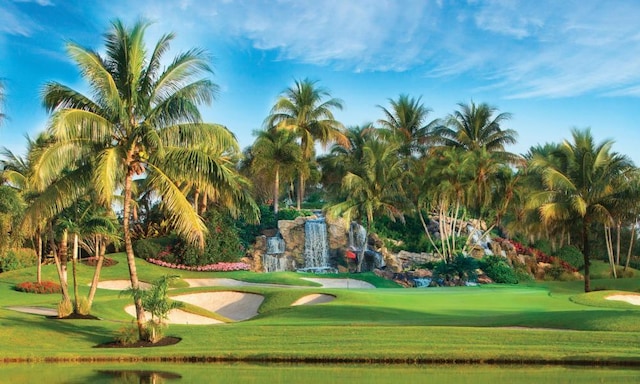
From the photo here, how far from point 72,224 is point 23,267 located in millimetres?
26126

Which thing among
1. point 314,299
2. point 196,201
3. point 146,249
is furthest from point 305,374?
point 196,201

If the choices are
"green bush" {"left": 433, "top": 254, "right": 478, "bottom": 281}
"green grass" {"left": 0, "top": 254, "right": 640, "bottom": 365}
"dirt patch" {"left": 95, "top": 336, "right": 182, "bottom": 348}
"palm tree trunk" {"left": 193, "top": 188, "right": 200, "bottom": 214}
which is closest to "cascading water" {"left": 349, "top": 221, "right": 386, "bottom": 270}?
"green bush" {"left": 433, "top": 254, "right": 478, "bottom": 281}

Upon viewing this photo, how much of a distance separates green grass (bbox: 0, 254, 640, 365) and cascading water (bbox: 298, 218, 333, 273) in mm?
25963

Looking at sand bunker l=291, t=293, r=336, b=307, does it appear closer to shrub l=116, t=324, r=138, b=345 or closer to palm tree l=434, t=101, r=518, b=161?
shrub l=116, t=324, r=138, b=345

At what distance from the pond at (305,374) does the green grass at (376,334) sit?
0.89 metres

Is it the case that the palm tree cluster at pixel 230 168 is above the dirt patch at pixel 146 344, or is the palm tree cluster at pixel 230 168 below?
above

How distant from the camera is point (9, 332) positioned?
2100 centimetres

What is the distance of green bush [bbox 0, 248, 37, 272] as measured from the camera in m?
46.6

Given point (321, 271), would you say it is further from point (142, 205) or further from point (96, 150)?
point (96, 150)

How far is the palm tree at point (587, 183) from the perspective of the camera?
128 ft

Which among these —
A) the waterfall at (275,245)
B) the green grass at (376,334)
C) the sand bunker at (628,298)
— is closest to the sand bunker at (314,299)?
the green grass at (376,334)

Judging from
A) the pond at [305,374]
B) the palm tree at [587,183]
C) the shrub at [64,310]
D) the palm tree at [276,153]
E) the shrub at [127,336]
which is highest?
the palm tree at [276,153]

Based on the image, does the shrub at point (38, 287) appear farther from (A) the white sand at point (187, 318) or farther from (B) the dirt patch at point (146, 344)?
(B) the dirt patch at point (146, 344)

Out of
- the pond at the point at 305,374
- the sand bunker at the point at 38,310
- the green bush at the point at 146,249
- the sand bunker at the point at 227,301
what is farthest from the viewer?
the green bush at the point at 146,249
